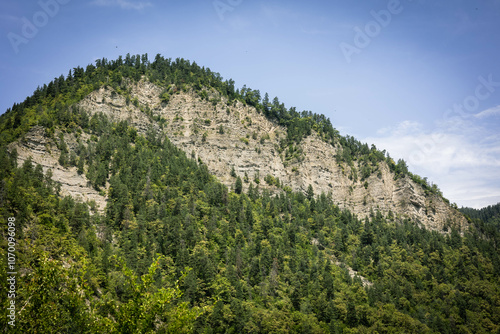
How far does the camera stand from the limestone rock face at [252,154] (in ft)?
484

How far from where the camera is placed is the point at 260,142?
538ft

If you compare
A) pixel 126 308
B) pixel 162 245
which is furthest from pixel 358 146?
pixel 126 308

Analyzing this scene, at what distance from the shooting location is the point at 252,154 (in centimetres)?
15712

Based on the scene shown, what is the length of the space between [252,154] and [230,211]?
50228 mm

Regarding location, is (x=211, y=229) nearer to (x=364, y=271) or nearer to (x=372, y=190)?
(x=364, y=271)

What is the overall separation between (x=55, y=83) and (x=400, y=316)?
487 feet

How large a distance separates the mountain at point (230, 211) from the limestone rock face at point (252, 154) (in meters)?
0.67

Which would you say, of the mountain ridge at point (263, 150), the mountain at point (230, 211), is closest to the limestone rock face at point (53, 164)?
the mountain at point (230, 211)

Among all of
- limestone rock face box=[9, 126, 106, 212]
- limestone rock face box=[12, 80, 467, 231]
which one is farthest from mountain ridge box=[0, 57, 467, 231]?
limestone rock face box=[9, 126, 106, 212]

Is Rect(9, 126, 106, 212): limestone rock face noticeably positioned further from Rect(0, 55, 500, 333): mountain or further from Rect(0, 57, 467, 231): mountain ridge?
Rect(0, 57, 467, 231): mountain ridge

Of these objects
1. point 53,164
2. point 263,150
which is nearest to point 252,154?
point 263,150

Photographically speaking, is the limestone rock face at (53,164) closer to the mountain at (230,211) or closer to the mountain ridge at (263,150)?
the mountain at (230,211)

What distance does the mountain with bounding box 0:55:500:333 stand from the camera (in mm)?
78500

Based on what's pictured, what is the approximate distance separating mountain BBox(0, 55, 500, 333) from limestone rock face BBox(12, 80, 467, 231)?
668 mm
